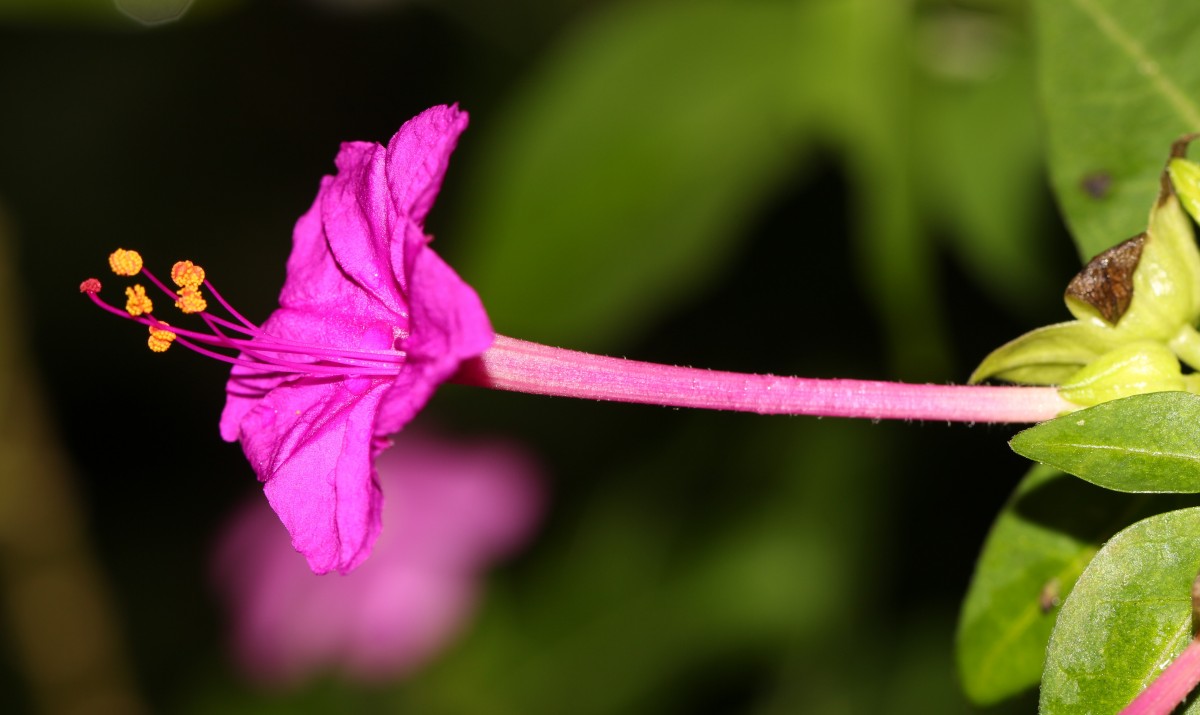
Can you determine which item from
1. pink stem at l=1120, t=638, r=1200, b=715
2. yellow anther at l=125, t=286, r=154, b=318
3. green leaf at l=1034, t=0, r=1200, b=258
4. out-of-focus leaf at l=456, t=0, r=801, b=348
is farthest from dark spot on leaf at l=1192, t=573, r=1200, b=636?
out-of-focus leaf at l=456, t=0, r=801, b=348

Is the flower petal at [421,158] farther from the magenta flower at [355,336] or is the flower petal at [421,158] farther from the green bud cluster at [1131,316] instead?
the green bud cluster at [1131,316]

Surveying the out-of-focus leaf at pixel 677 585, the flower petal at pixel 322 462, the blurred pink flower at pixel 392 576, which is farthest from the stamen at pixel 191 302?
the blurred pink flower at pixel 392 576

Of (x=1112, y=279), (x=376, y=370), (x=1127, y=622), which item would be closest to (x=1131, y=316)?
(x=1112, y=279)

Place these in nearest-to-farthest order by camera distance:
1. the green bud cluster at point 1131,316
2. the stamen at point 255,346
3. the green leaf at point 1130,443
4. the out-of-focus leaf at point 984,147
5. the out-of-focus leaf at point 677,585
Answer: the green leaf at point 1130,443 → the green bud cluster at point 1131,316 → the stamen at point 255,346 → the out-of-focus leaf at point 984,147 → the out-of-focus leaf at point 677,585

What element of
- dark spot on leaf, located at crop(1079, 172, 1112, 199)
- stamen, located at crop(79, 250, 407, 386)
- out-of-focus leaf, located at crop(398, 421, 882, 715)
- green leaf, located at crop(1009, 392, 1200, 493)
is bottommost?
out-of-focus leaf, located at crop(398, 421, 882, 715)

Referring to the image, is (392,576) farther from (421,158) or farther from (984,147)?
(421,158)

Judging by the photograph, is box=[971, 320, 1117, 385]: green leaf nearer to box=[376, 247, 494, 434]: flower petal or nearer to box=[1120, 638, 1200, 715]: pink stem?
box=[1120, 638, 1200, 715]: pink stem
